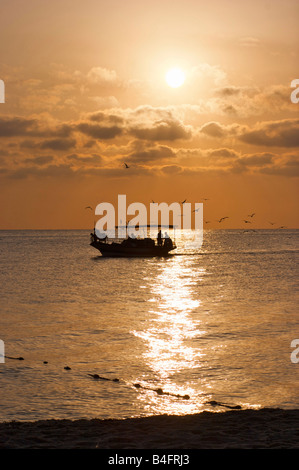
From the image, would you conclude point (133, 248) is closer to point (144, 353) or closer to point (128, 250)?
point (128, 250)

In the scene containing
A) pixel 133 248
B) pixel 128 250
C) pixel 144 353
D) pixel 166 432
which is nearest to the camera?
pixel 166 432

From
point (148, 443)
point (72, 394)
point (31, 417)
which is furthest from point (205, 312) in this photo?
point (148, 443)

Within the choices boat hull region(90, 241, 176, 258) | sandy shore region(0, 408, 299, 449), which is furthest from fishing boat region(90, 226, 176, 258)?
sandy shore region(0, 408, 299, 449)

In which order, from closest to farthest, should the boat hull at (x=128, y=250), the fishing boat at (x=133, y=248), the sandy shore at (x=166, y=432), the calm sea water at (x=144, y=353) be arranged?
the sandy shore at (x=166, y=432) < the calm sea water at (x=144, y=353) < the fishing boat at (x=133, y=248) < the boat hull at (x=128, y=250)

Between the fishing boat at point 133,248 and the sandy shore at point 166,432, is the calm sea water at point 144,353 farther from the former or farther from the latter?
the fishing boat at point 133,248

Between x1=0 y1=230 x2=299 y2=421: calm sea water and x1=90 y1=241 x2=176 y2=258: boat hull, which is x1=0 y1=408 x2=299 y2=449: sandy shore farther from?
x1=90 y1=241 x2=176 y2=258: boat hull

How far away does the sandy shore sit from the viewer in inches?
384

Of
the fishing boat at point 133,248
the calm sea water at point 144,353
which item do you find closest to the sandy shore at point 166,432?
the calm sea water at point 144,353

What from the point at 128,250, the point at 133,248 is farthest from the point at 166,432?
the point at 128,250

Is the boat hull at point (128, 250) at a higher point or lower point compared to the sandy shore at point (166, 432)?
higher

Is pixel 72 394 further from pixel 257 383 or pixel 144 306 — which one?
pixel 144 306

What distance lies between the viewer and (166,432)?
34.7ft

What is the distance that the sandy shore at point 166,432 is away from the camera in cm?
977
